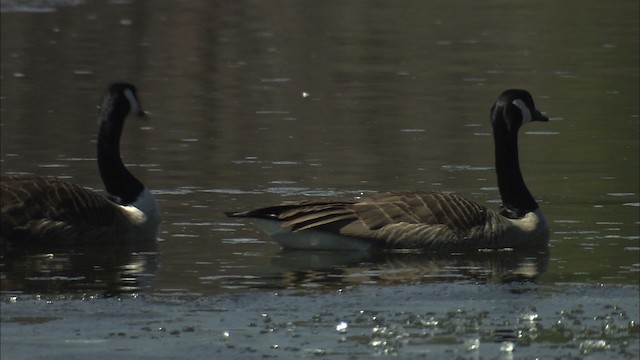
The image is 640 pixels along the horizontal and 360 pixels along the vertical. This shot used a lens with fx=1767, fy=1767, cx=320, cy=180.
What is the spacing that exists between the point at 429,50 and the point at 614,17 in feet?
25.6

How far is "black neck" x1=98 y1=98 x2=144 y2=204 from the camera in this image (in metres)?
15.1

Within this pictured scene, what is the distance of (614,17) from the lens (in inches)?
1433

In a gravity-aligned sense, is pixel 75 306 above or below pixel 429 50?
above

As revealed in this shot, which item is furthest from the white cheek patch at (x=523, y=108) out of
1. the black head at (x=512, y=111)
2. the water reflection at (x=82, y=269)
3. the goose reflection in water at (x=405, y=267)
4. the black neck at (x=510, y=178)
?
the water reflection at (x=82, y=269)

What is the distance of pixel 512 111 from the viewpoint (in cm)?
1516

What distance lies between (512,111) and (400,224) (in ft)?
5.78

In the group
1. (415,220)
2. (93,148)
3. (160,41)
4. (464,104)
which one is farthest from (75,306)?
(160,41)

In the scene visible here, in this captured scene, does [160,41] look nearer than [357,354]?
No

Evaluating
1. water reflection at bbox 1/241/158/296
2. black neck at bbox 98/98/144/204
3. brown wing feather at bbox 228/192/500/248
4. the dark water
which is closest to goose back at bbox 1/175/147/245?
water reflection at bbox 1/241/158/296

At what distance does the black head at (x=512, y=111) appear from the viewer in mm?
15133

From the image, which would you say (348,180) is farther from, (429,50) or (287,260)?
(429,50)

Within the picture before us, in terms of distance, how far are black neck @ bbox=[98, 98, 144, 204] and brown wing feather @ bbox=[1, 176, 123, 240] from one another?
570 mm

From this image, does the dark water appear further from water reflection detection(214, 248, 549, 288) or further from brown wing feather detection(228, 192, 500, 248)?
brown wing feather detection(228, 192, 500, 248)

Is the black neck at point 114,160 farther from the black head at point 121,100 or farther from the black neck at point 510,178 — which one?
the black neck at point 510,178
